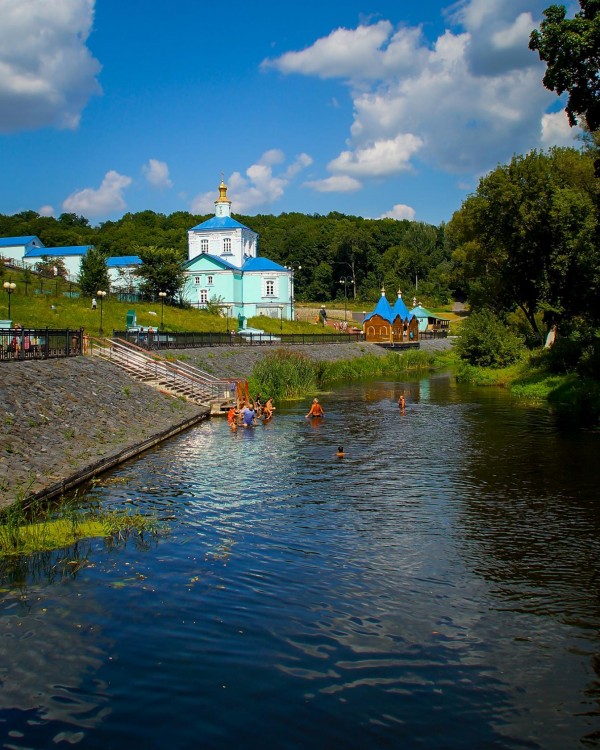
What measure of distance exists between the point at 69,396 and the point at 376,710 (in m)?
21.1

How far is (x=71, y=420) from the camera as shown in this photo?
80.4 ft

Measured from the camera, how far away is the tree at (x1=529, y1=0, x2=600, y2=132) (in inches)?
934

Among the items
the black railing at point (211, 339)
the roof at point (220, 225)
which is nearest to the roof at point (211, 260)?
the roof at point (220, 225)

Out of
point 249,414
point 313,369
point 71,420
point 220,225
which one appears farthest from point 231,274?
point 71,420

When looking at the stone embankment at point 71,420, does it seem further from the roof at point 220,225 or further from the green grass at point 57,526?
the roof at point 220,225

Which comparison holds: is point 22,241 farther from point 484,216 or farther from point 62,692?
point 62,692

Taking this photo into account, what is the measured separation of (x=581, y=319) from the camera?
5559cm

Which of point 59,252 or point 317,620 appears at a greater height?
point 59,252

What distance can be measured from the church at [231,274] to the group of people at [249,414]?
170ft

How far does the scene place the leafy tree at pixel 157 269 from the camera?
75.1 meters

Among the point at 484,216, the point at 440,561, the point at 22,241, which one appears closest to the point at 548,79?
the point at 440,561

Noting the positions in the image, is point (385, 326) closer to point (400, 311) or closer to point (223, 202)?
point (400, 311)

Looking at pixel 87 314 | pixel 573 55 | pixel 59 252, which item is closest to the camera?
pixel 573 55

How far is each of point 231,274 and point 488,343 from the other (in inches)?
1564
